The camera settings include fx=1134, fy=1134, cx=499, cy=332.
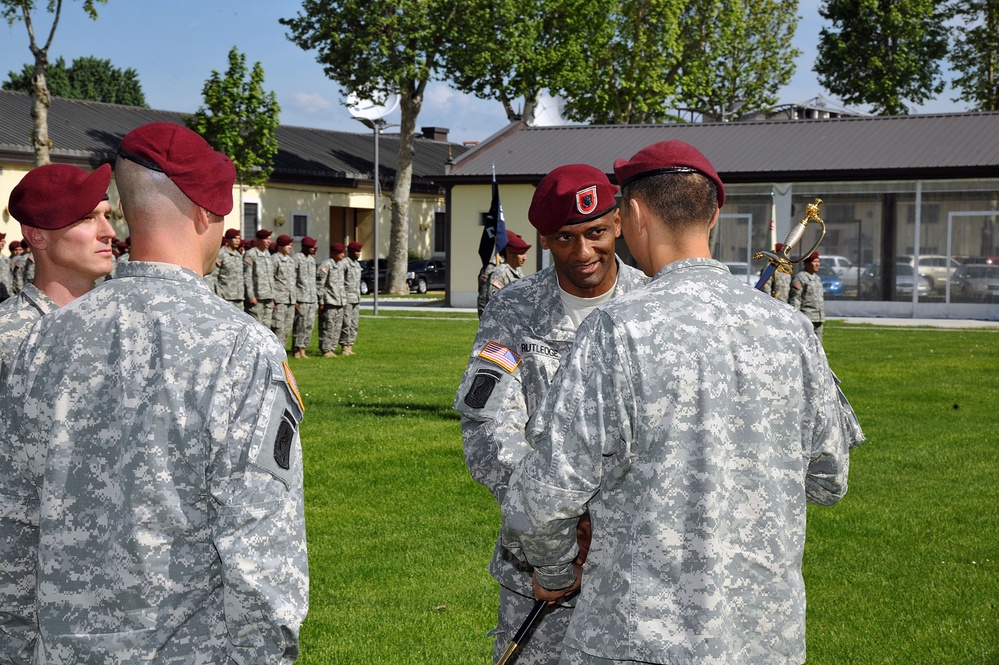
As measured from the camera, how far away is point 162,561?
8.71 feet

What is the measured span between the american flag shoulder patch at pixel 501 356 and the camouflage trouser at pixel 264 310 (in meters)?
18.1

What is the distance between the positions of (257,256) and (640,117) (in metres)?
38.9

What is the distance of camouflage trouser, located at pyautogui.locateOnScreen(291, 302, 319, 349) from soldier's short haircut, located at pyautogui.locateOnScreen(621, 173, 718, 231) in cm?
1905

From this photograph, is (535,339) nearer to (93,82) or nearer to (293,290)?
(293,290)

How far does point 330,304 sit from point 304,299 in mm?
581

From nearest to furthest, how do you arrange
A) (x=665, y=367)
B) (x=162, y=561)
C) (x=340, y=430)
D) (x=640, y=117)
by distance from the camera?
(x=162, y=561) → (x=665, y=367) → (x=340, y=430) → (x=640, y=117)

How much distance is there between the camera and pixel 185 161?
9.26 feet

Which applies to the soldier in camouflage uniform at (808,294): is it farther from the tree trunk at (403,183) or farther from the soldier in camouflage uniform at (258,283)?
the tree trunk at (403,183)

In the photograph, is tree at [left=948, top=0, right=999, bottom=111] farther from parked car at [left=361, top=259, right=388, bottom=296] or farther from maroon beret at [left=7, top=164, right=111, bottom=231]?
maroon beret at [left=7, top=164, right=111, bottom=231]

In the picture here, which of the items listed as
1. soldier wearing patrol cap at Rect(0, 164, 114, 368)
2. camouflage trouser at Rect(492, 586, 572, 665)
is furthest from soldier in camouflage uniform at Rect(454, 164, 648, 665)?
soldier wearing patrol cap at Rect(0, 164, 114, 368)

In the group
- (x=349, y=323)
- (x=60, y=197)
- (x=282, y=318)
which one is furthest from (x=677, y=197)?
(x=282, y=318)

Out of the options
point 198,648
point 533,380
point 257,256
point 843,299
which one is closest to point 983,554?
point 533,380

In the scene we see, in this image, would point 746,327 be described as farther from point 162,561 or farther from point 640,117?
point 640,117

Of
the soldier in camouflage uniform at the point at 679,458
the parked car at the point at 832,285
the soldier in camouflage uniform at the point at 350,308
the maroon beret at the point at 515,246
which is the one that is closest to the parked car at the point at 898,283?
the parked car at the point at 832,285
